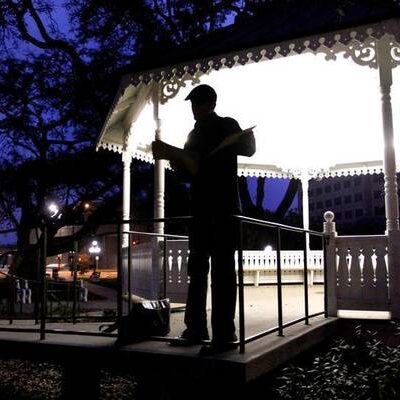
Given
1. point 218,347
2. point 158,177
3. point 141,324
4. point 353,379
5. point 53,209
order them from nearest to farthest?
point 353,379, point 218,347, point 141,324, point 158,177, point 53,209

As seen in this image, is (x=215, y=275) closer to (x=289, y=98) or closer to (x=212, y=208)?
(x=212, y=208)

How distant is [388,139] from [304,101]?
442 centimetres

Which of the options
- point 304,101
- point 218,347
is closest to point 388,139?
point 218,347

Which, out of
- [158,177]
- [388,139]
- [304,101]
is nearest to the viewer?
[388,139]

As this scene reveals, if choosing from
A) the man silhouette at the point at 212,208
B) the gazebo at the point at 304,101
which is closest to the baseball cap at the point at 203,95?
the man silhouette at the point at 212,208

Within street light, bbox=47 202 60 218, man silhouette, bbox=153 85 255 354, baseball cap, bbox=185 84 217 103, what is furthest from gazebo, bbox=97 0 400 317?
street light, bbox=47 202 60 218

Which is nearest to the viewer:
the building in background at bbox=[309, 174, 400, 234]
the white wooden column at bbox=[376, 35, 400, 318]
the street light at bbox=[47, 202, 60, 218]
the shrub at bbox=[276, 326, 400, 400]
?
the shrub at bbox=[276, 326, 400, 400]

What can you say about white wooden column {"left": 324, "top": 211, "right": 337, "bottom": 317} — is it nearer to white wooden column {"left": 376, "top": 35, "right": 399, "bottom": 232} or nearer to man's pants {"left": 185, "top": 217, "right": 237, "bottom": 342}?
white wooden column {"left": 376, "top": 35, "right": 399, "bottom": 232}

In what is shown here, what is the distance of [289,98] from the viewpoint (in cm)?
1088

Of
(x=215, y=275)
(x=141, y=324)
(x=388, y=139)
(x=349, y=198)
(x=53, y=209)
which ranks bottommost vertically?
(x=141, y=324)

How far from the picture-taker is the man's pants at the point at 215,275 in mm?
4336

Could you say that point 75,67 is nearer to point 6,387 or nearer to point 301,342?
point 6,387

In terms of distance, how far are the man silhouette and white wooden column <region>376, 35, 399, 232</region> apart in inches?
117

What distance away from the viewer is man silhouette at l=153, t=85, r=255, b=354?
14.2ft
